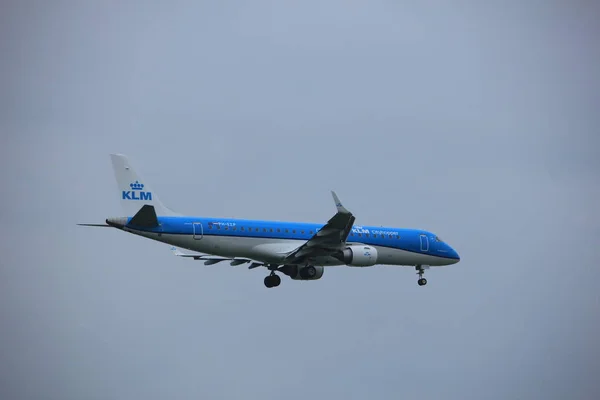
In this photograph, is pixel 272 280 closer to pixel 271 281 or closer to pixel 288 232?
pixel 271 281

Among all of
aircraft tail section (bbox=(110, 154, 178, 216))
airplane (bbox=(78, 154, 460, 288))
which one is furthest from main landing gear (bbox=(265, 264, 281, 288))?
aircraft tail section (bbox=(110, 154, 178, 216))

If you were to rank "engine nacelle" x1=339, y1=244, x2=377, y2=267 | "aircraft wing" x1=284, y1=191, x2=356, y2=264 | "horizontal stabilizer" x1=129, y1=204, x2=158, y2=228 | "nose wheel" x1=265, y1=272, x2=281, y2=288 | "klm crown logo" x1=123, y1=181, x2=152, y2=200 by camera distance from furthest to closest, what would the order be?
"nose wheel" x1=265, y1=272, x2=281, y2=288 < "engine nacelle" x1=339, y1=244, x2=377, y2=267 < "aircraft wing" x1=284, y1=191, x2=356, y2=264 < "klm crown logo" x1=123, y1=181, x2=152, y2=200 < "horizontal stabilizer" x1=129, y1=204, x2=158, y2=228

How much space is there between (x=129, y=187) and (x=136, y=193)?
460 millimetres

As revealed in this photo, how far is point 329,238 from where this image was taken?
54.4m

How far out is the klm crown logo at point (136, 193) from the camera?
52250mm

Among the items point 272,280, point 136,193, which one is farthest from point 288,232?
point 136,193

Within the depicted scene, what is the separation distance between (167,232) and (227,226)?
3487 mm

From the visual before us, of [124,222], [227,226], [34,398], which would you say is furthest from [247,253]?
[34,398]

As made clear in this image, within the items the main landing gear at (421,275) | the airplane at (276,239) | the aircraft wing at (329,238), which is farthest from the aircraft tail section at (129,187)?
the main landing gear at (421,275)

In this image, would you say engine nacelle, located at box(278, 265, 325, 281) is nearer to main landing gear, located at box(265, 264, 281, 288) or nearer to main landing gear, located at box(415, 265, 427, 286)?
main landing gear, located at box(265, 264, 281, 288)

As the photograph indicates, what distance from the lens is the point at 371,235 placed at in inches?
2324

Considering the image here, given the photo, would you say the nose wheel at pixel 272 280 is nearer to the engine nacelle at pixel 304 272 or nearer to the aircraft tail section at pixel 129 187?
the engine nacelle at pixel 304 272

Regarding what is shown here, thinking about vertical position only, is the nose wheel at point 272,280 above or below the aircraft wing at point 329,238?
below

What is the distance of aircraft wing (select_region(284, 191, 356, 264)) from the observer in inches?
2095
